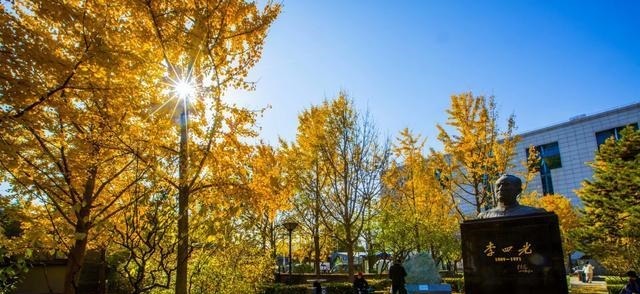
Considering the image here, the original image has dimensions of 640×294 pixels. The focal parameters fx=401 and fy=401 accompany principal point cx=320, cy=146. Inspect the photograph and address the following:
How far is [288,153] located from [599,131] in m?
52.5

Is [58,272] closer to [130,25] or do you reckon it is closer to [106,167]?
[106,167]

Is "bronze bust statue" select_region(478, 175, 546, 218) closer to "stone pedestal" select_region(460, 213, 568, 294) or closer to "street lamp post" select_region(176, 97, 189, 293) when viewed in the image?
"stone pedestal" select_region(460, 213, 568, 294)

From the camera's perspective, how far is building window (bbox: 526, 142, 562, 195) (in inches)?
2251

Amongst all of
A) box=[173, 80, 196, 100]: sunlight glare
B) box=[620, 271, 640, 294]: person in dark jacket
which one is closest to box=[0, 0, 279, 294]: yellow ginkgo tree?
box=[173, 80, 196, 100]: sunlight glare

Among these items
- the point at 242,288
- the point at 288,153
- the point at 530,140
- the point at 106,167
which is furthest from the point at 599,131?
the point at 106,167

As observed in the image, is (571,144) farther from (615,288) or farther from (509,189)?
(509,189)

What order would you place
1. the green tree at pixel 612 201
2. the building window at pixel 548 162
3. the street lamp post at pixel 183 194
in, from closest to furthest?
the street lamp post at pixel 183 194 < the green tree at pixel 612 201 < the building window at pixel 548 162

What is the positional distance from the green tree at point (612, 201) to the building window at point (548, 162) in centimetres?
3892

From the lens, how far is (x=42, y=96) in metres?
4.04

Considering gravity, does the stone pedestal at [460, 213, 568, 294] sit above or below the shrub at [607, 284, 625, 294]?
above

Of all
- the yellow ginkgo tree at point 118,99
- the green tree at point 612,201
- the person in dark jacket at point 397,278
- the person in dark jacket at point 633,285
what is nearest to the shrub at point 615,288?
the green tree at point 612,201

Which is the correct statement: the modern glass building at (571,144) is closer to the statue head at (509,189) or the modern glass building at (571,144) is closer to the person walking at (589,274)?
the person walking at (589,274)

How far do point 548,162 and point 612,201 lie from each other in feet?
136

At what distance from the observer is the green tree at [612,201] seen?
18.6 m
